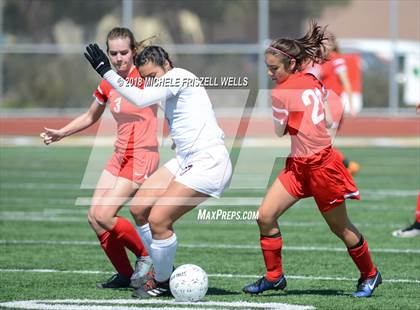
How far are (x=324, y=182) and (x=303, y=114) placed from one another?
1.66ft

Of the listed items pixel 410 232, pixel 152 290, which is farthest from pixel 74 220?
pixel 152 290

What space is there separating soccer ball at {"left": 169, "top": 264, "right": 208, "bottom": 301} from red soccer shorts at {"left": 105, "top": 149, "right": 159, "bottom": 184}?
1.01 m

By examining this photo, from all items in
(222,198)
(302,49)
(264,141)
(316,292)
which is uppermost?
(302,49)

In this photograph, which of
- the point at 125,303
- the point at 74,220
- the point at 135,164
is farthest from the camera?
the point at 74,220

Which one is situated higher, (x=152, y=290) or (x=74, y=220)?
(x=152, y=290)

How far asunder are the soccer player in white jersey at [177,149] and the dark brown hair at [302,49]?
24.6 inches

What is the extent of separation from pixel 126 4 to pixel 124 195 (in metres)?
19.1

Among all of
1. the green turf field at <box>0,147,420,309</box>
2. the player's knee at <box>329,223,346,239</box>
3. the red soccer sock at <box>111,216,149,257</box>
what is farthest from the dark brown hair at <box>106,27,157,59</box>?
the player's knee at <box>329,223,346,239</box>

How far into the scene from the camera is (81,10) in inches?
1064

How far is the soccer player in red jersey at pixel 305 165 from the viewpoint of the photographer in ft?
23.6

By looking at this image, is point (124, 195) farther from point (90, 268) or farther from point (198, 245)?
point (198, 245)

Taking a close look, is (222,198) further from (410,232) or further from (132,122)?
(132,122)

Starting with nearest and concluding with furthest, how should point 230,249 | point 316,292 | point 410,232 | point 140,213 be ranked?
point 316,292
point 140,213
point 230,249
point 410,232

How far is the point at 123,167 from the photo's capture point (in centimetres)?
796
